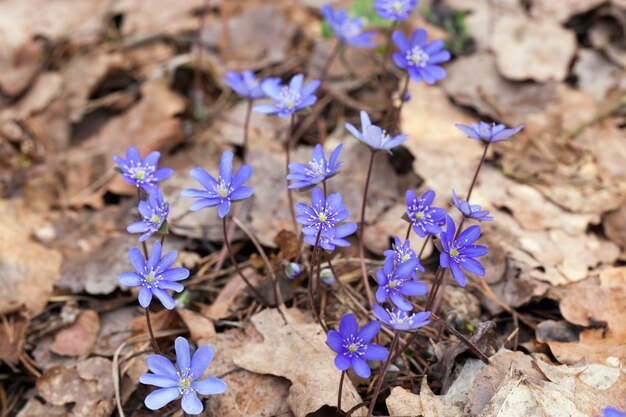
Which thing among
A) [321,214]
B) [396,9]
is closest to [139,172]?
[321,214]

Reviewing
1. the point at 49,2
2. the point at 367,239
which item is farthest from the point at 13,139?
the point at 367,239

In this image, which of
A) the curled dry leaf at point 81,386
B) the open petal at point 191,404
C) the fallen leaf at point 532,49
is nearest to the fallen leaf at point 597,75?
the fallen leaf at point 532,49

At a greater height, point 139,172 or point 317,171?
point 317,171

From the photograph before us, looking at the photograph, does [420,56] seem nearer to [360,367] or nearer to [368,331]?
[368,331]

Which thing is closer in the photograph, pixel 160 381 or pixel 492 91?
pixel 160 381

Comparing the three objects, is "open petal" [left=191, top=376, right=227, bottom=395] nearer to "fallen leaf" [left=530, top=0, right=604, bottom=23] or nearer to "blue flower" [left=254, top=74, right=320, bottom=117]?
"blue flower" [left=254, top=74, right=320, bottom=117]

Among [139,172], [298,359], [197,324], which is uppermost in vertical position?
[139,172]

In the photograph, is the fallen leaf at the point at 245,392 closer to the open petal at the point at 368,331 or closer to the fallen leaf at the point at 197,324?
the fallen leaf at the point at 197,324
